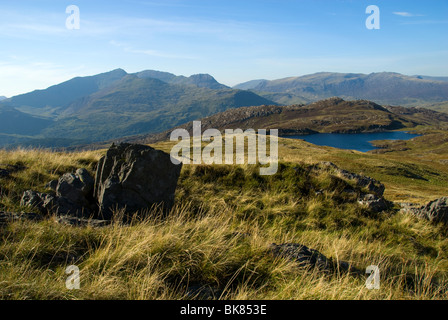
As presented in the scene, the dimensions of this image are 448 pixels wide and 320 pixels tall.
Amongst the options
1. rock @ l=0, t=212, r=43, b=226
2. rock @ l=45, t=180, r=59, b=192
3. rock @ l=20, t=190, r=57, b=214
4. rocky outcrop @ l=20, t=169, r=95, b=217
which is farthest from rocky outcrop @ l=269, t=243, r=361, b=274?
rock @ l=45, t=180, r=59, b=192

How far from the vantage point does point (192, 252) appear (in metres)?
4.59

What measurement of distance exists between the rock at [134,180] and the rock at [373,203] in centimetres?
764

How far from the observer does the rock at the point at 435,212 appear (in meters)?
10.1

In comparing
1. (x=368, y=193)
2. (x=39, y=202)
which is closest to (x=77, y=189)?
(x=39, y=202)

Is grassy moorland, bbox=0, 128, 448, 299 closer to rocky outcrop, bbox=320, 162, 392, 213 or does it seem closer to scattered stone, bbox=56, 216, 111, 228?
scattered stone, bbox=56, 216, 111, 228

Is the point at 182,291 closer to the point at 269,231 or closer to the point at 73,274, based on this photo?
the point at 73,274

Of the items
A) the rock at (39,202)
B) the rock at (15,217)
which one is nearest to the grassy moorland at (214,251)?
the rock at (39,202)

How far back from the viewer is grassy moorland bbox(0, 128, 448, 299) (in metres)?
3.84

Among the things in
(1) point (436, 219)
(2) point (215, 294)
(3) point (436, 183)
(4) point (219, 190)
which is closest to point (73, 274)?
(2) point (215, 294)

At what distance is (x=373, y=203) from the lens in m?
10.9

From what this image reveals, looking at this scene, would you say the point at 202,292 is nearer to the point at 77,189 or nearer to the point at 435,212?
the point at 77,189

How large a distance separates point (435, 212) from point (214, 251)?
9.97 meters

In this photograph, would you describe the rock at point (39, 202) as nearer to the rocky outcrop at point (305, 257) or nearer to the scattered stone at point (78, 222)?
the scattered stone at point (78, 222)
